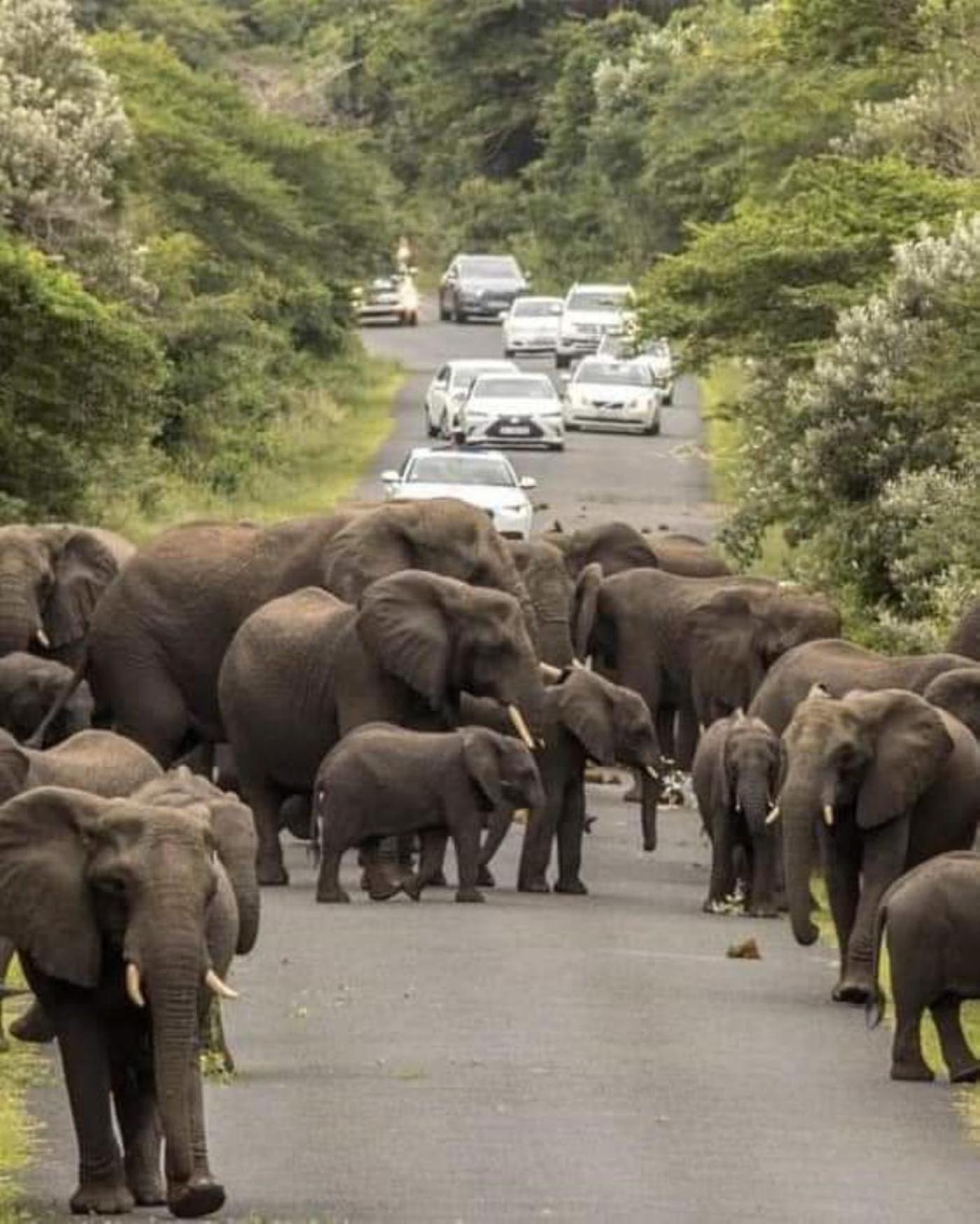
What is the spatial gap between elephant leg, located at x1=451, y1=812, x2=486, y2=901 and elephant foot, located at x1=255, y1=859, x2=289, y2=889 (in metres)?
1.46

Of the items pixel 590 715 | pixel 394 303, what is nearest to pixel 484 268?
pixel 394 303

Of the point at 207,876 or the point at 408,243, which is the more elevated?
the point at 207,876

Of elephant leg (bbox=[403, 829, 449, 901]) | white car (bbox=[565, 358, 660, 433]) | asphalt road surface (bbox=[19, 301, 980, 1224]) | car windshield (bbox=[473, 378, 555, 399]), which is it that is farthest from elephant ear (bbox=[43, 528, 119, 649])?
white car (bbox=[565, 358, 660, 433])

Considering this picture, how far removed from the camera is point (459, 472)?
53.6 metres

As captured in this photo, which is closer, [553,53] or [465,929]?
[465,929]

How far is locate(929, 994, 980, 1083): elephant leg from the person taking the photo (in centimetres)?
1964

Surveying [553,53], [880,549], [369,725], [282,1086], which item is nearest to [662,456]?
[880,549]

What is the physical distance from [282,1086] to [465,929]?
232 inches

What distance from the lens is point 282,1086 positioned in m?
18.6

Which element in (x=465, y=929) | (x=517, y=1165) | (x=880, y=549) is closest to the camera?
(x=517, y=1165)

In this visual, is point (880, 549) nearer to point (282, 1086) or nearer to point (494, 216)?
point (282, 1086)

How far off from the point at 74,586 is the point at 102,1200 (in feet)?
57.5

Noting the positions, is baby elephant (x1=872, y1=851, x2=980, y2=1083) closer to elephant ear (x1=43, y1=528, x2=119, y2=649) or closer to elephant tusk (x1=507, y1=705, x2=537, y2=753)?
elephant tusk (x1=507, y1=705, x2=537, y2=753)

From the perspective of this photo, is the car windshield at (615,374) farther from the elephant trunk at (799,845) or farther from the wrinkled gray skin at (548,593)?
the elephant trunk at (799,845)
